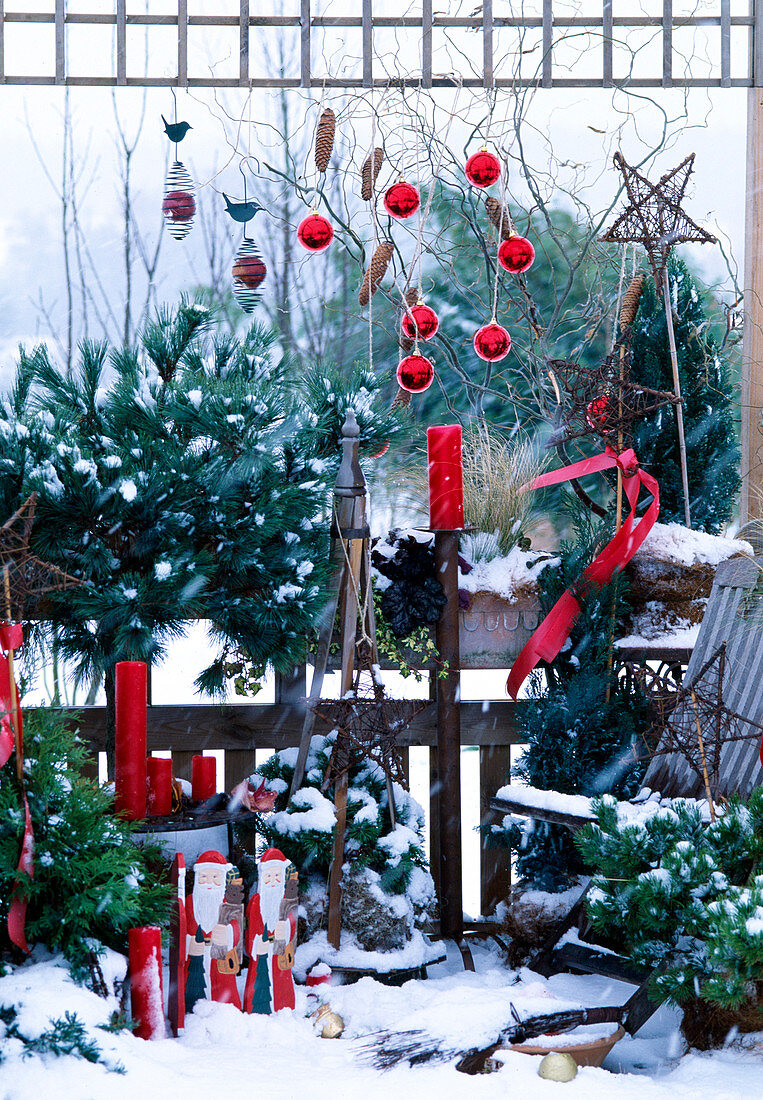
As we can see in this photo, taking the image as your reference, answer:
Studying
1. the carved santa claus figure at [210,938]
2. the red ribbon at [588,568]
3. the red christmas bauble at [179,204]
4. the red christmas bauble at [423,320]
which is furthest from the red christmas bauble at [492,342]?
the carved santa claus figure at [210,938]

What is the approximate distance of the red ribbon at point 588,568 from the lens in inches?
101

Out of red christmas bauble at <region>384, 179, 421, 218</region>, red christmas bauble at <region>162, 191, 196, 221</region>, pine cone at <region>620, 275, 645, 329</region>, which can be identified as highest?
red christmas bauble at <region>162, 191, 196, 221</region>

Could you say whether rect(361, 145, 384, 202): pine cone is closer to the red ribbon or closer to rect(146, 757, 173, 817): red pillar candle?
the red ribbon

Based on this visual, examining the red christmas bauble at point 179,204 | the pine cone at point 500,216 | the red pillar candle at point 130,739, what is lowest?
the red pillar candle at point 130,739

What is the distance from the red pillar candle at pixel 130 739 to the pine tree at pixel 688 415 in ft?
5.33

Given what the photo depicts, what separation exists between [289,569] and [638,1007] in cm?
117

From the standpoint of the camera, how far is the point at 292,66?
4.62 metres

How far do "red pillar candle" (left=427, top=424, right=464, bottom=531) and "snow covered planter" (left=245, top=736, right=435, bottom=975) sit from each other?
2.41 feet

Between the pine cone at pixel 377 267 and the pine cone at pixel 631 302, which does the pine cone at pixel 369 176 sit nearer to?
the pine cone at pixel 377 267

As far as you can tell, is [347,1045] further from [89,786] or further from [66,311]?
[66,311]

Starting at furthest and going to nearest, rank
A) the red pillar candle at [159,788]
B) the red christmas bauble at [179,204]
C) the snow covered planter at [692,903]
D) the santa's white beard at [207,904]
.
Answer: the red christmas bauble at [179,204]
the red pillar candle at [159,788]
the santa's white beard at [207,904]
the snow covered planter at [692,903]

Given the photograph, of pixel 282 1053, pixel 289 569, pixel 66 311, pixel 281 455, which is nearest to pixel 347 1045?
pixel 282 1053

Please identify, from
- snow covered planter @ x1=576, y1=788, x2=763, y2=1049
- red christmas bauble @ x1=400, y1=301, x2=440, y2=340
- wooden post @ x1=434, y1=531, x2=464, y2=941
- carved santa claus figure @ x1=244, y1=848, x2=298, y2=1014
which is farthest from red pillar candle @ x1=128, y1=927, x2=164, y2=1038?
red christmas bauble @ x1=400, y1=301, x2=440, y2=340

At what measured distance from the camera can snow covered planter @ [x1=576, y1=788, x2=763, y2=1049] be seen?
1654 millimetres
